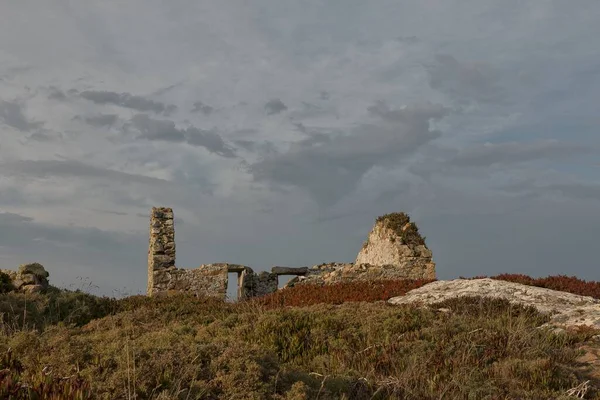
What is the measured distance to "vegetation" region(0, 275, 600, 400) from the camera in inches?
237

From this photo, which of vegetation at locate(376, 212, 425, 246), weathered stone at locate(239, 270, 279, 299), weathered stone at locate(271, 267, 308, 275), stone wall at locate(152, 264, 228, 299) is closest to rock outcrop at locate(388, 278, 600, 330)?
vegetation at locate(376, 212, 425, 246)

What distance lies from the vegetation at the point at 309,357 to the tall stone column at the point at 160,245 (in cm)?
976

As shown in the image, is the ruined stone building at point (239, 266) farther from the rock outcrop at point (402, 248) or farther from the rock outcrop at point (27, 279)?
the rock outcrop at point (27, 279)

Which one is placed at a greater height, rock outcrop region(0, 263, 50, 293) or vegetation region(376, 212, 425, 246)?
vegetation region(376, 212, 425, 246)

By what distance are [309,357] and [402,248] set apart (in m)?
16.2

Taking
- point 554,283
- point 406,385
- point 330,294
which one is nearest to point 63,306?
point 330,294

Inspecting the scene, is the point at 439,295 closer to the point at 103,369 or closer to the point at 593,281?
the point at 593,281

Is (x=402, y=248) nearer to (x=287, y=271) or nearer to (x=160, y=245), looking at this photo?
(x=287, y=271)

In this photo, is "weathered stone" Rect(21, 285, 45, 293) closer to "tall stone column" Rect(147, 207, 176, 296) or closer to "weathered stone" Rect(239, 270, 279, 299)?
"tall stone column" Rect(147, 207, 176, 296)

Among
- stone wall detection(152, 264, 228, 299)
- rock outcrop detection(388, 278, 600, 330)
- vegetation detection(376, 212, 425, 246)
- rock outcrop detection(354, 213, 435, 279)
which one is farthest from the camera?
vegetation detection(376, 212, 425, 246)

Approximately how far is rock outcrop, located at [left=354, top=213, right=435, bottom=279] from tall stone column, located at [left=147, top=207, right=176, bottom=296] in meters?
8.85

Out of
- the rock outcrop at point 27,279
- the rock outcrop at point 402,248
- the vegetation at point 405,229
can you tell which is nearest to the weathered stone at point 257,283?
the rock outcrop at point 402,248

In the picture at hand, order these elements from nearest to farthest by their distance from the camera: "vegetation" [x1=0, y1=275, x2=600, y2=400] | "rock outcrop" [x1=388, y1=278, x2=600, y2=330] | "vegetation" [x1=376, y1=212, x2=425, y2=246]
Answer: "vegetation" [x1=0, y1=275, x2=600, y2=400] → "rock outcrop" [x1=388, y1=278, x2=600, y2=330] → "vegetation" [x1=376, y1=212, x2=425, y2=246]

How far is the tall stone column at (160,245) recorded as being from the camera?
82.8 feet
